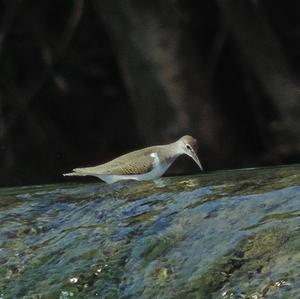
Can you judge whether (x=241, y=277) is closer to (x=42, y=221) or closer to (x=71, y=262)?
(x=71, y=262)

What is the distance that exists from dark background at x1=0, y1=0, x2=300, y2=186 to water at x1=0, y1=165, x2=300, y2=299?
5.65 meters

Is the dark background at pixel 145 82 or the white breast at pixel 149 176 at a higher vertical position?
the dark background at pixel 145 82

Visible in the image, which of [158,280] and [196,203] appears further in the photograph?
[196,203]

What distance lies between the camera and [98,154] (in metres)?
16.8

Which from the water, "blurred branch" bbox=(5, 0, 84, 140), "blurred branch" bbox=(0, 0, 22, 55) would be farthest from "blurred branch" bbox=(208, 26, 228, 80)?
the water

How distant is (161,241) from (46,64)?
31.7 ft

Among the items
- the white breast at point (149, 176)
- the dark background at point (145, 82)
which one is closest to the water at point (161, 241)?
the white breast at point (149, 176)

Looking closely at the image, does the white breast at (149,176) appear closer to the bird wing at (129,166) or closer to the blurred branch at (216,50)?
the bird wing at (129,166)

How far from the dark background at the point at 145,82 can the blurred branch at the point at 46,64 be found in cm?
2

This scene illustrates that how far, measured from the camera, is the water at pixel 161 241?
254 inches

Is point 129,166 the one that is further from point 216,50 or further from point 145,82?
point 216,50

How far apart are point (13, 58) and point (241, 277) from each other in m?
10.9

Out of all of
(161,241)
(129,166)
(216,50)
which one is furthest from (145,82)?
(161,241)

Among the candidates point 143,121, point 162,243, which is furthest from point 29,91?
point 162,243
